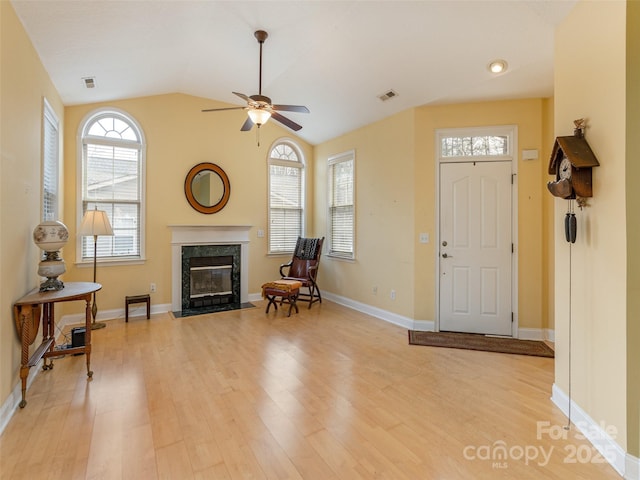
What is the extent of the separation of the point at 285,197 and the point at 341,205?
1.16 meters

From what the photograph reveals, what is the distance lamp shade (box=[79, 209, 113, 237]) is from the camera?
12.9 ft

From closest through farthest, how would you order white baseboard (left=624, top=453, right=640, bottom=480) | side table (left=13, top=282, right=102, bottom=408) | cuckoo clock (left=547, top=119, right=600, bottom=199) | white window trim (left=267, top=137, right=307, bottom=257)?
white baseboard (left=624, top=453, right=640, bottom=480)
cuckoo clock (left=547, top=119, right=600, bottom=199)
side table (left=13, top=282, right=102, bottom=408)
white window trim (left=267, top=137, right=307, bottom=257)

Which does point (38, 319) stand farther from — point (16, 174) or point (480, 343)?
point (480, 343)

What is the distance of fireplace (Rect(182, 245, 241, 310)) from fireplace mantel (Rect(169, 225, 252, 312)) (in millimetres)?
62

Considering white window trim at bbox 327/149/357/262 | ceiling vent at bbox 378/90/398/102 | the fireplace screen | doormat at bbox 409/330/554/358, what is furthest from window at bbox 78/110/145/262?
doormat at bbox 409/330/554/358

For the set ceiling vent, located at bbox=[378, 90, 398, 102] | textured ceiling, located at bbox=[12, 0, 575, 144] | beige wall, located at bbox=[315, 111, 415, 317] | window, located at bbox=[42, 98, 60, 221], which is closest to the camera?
textured ceiling, located at bbox=[12, 0, 575, 144]

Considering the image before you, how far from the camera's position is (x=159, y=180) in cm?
484

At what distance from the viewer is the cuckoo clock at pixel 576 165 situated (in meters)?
1.92

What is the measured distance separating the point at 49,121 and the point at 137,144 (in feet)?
4.19

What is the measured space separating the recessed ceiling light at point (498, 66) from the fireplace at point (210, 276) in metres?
4.26

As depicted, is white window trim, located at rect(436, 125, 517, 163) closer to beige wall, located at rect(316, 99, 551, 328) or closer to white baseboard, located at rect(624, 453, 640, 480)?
Result: beige wall, located at rect(316, 99, 551, 328)

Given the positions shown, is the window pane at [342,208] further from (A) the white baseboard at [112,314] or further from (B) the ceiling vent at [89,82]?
(B) the ceiling vent at [89,82]

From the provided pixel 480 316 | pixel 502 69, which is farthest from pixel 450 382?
pixel 502 69

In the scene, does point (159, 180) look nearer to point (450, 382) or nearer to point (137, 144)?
point (137, 144)
